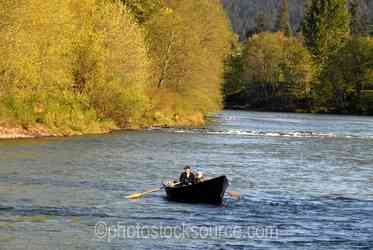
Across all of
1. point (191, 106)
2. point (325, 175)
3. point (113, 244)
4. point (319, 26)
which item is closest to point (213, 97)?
point (191, 106)

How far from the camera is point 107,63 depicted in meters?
64.1

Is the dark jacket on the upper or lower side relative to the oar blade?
upper

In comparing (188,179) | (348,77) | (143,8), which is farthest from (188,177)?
(348,77)

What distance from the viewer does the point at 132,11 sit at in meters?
85.0

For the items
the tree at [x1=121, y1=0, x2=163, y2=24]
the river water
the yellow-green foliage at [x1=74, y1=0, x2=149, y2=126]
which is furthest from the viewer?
the tree at [x1=121, y1=0, x2=163, y2=24]

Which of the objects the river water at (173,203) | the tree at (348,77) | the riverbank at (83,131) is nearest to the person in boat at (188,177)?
the river water at (173,203)

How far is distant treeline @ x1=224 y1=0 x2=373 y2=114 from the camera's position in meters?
137

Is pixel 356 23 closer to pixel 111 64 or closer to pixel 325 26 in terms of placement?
pixel 325 26

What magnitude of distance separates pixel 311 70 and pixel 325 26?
18231 millimetres

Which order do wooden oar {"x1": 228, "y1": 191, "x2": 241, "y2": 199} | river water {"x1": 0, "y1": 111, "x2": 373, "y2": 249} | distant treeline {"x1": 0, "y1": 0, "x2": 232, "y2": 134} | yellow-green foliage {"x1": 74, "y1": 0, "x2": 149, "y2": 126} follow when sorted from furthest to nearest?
1. yellow-green foliage {"x1": 74, "y1": 0, "x2": 149, "y2": 126}
2. distant treeline {"x1": 0, "y1": 0, "x2": 232, "y2": 134}
3. wooden oar {"x1": 228, "y1": 191, "x2": 241, "y2": 199}
4. river water {"x1": 0, "y1": 111, "x2": 373, "y2": 249}

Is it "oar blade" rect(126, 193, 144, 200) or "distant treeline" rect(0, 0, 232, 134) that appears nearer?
"oar blade" rect(126, 193, 144, 200)

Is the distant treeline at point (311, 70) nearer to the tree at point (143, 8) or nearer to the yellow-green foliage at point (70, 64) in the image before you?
the tree at point (143, 8)

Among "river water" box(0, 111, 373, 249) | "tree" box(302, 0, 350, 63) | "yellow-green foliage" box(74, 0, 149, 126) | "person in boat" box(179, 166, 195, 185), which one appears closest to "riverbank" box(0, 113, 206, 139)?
"yellow-green foliage" box(74, 0, 149, 126)

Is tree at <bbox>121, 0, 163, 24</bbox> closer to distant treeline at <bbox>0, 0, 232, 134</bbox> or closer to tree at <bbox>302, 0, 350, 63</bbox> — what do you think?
distant treeline at <bbox>0, 0, 232, 134</bbox>
